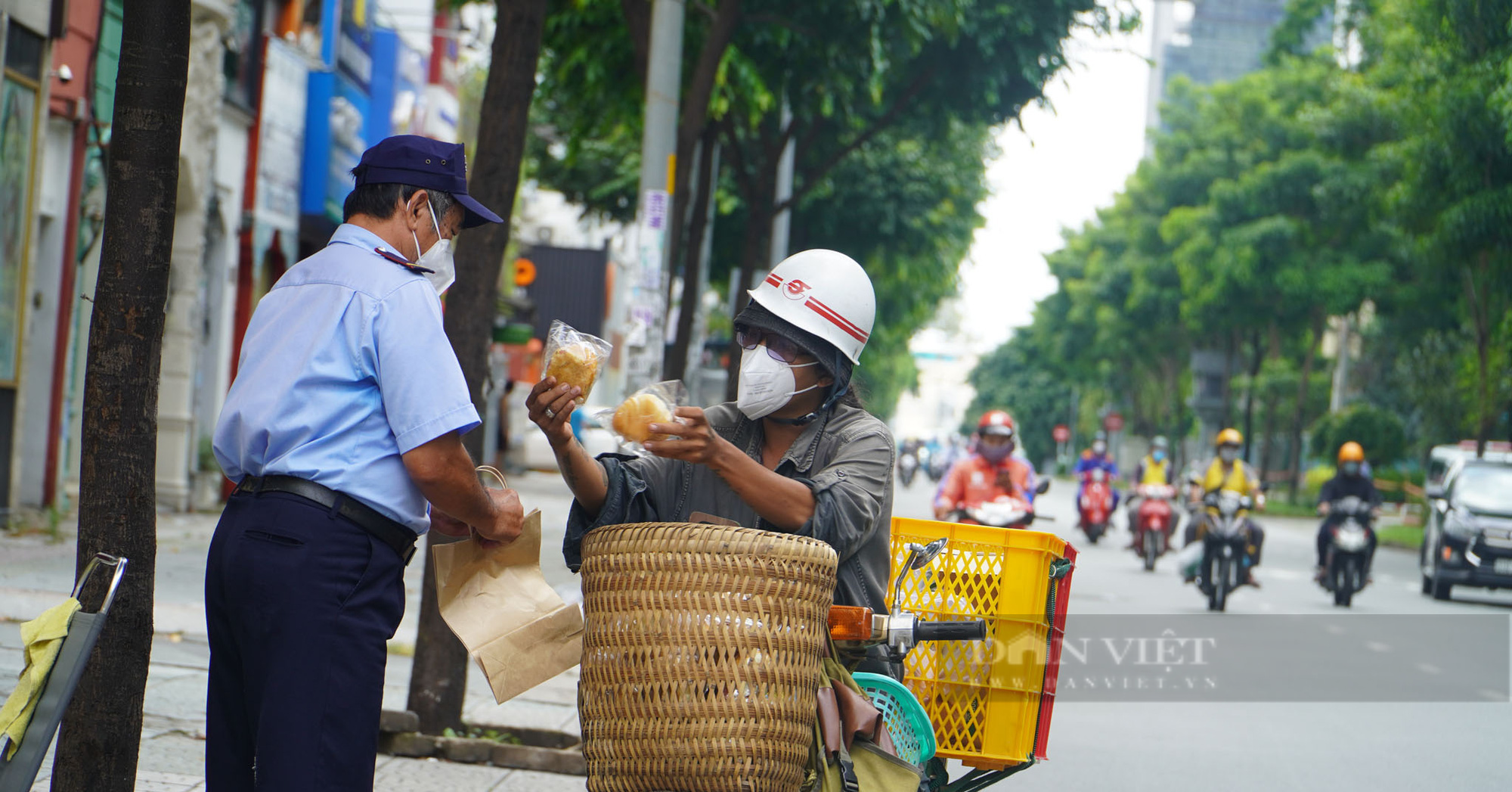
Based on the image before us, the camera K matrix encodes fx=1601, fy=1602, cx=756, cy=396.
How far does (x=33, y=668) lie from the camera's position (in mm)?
2902

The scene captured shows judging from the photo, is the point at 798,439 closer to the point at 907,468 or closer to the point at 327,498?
the point at 327,498

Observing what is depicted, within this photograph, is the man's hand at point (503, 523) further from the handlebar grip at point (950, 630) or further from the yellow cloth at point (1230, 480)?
the yellow cloth at point (1230, 480)

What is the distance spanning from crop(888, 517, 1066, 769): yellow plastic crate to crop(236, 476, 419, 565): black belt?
1181mm

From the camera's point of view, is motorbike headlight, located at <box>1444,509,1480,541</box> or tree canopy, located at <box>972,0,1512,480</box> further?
tree canopy, located at <box>972,0,1512,480</box>

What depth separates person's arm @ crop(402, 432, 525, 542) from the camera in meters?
3.06

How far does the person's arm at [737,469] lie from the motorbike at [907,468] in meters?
47.3

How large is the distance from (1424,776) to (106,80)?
12104 mm

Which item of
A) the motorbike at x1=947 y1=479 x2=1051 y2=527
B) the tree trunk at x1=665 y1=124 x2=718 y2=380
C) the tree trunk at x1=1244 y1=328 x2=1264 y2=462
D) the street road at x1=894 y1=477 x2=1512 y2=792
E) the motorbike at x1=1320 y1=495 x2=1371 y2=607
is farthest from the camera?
the tree trunk at x1=1244 y1=328 x2=1264 y2=462

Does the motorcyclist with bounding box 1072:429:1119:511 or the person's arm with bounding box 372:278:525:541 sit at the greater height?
the person's arm with bounding box 372:278:525:541

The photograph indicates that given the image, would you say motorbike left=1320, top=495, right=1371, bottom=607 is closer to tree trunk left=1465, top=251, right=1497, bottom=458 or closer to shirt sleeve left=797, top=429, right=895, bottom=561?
tree trunk left=1465, top=251, right=1497, bottom=458

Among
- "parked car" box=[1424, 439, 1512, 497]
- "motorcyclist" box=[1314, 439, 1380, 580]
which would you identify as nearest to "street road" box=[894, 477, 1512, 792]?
"motorcyclist" box=[1314, 439, 1380, 580]

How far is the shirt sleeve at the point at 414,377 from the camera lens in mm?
3037

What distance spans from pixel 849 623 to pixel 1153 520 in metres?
18.8

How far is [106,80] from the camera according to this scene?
561 inches
